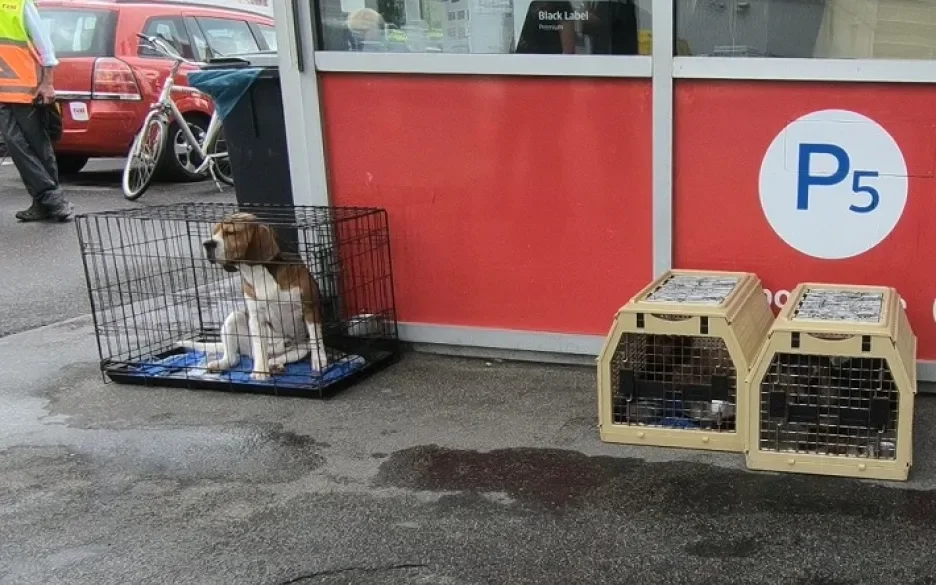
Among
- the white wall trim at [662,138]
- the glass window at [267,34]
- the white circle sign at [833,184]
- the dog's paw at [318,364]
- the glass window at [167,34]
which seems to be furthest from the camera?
the glass window at [267,34]

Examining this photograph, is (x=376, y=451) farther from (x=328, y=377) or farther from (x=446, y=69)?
(x=446, y=69)

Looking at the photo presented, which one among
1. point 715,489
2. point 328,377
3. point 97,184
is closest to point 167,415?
point 328,377

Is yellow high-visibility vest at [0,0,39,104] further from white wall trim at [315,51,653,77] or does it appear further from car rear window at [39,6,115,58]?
white wall trim at [315,51,653,77]

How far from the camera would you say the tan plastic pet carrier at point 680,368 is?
11.7ft

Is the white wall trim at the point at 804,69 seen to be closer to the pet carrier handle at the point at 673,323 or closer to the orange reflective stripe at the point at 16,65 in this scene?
the pet carrier handle at the point at 673,323

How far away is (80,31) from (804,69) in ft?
27.1

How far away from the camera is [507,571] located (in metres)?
2.90

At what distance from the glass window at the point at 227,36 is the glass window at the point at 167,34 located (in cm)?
32

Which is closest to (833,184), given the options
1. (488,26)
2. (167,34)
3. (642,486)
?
(642,486)

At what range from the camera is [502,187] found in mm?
4531

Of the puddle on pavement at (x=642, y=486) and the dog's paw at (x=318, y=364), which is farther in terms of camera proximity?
the dog's paw at (x=318, y=364)

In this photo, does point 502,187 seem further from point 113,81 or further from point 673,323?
point 113,81

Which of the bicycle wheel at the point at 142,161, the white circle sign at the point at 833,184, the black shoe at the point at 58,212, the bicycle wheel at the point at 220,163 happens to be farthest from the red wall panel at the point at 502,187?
the bicycle wheel at the point at 220,163

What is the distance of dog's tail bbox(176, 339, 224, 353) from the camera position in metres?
4.91
